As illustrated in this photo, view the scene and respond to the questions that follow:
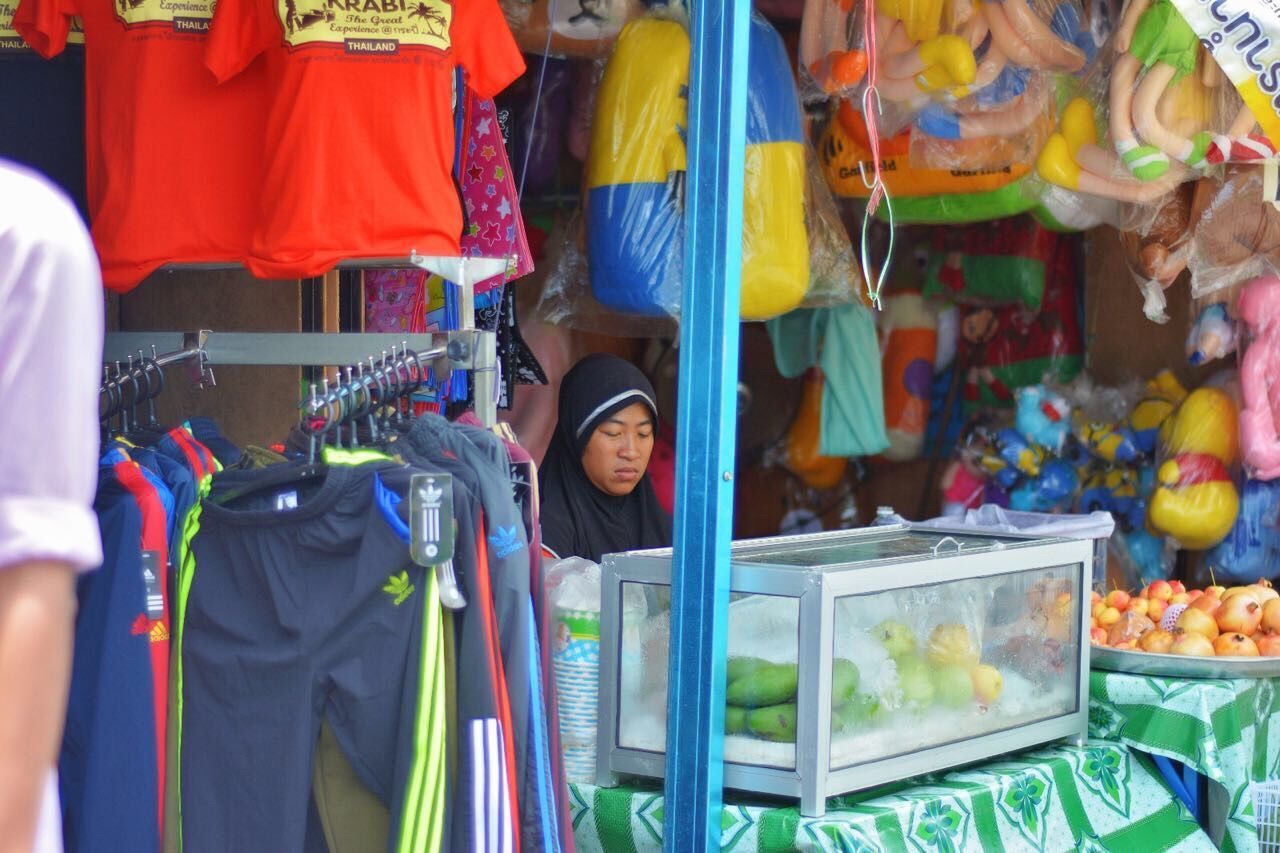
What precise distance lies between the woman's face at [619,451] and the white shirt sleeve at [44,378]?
3213 millimetres

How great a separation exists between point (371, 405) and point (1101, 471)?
3520mm

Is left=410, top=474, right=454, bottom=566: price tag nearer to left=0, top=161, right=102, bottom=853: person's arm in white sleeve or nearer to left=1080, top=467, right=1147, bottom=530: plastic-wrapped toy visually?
left=0, top=161, right=102, bottom=853: person's arm in white sleeve

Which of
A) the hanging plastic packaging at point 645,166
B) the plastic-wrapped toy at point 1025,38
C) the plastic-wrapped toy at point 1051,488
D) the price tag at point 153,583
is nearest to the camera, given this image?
the price tag at point 153,583

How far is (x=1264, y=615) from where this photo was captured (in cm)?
349

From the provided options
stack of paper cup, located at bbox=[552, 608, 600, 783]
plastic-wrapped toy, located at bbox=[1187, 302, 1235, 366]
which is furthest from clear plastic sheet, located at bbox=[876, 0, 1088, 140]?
stack of paper cup, located at bbox=[552, 608, 600, 783]

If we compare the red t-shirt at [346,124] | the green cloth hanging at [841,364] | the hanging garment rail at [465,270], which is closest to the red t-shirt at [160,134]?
the red t-shirt at [346,124]

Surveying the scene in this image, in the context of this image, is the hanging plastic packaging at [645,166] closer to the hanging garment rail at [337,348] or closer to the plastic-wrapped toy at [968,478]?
the hanging garment rail at [337,348]

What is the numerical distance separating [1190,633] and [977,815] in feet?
2.82

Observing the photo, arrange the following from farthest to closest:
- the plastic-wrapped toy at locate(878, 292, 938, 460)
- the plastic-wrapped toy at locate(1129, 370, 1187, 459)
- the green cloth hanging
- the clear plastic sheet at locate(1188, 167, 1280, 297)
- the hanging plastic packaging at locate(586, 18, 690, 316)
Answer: the plastic-wrapped toy at locate(878, 292, 938, 460) < the green cloth hanging < the plastic-wrapped toy at locate(1129, 370, 1187, 459) < the clear plastic sheet at locate(1188, 167, 1280, 297) < the hanging plastic packaging at locate(586, 18, 690, 316)

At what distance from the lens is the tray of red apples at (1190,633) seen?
3.22 metres

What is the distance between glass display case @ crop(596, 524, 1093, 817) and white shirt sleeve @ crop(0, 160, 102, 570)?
1734 millimetres

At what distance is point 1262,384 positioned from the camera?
4.63 metres

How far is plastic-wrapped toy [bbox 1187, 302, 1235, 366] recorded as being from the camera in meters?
4.78

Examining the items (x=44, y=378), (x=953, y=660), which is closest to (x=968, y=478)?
(x=953, y=660)
